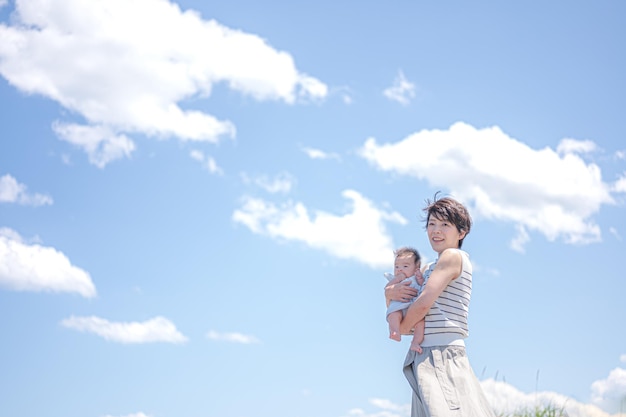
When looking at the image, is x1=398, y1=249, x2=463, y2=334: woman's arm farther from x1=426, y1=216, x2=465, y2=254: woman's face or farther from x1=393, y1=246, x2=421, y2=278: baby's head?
x1=393, y1=246, x2=421, y2=278: baby's head

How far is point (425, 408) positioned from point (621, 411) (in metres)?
4.43

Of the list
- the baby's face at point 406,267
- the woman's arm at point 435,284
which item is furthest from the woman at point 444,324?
the baby's face at point 406,267

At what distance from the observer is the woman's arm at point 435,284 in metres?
4.88

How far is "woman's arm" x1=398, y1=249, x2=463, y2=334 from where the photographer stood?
4.88 metres

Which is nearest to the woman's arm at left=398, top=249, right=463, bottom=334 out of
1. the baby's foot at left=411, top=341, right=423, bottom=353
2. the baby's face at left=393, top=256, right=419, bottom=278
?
the baby's foot at left=411, top=341, right=423, bottom=353

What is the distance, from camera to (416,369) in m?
5.00

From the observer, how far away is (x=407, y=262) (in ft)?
17.6

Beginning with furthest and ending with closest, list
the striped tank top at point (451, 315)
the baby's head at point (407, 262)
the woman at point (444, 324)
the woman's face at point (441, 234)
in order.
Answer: the baby's head at point (407, 262), the woman's face at point (441, 234), the striped tank top at point (451, 315), the woman at point (444, 324)

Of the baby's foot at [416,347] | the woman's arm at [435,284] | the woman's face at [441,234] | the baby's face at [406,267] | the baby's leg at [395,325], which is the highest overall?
the woman's face at [441,234]

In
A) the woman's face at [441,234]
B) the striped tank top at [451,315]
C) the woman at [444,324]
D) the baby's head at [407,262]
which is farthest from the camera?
the baby's head at [407,262]

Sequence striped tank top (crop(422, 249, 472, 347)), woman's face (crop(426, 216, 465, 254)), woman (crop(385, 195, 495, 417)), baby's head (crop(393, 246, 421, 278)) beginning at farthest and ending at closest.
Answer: baby's head (crop(393, 246, 421, 278)) → woman's face (crop(426, 216, 465, 254)) → striped tank top (crop(422, 249, 472, 347)) → woman (crop(385, 195, 495, 417))

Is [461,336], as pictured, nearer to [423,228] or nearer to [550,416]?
[423,228]

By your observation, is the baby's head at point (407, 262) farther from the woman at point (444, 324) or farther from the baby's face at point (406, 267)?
the woman at point (444, 324)

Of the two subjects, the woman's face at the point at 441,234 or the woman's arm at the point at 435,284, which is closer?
the woman's arm at the point at 435,284
